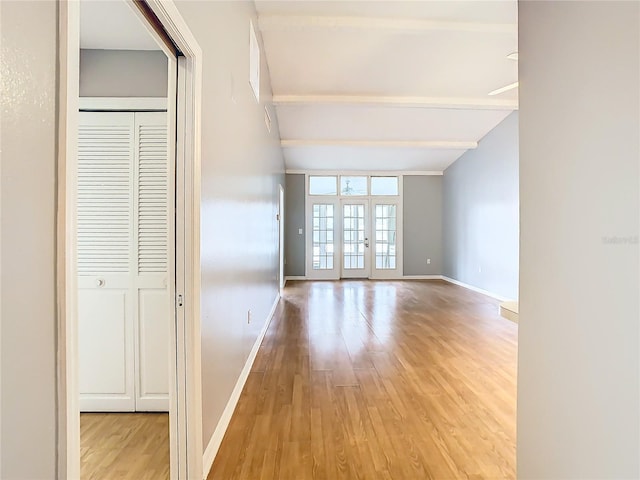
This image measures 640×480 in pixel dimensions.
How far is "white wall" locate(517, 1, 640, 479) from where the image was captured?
827mm

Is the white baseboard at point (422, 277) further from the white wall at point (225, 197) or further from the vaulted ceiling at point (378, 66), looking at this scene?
the white wall at point (225, 197)

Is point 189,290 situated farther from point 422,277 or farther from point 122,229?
point 422,277

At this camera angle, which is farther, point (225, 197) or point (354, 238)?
point (354, 238)

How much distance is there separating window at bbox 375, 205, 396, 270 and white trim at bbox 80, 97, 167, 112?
290 inches

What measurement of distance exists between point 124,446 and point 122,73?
86.0 inches

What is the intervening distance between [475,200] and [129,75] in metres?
6.72

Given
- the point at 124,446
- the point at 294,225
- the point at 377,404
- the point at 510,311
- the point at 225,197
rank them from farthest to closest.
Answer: the point at 294,225, the point at 377,404, the point at 225,197, the point at 124,446, the point at 510,311

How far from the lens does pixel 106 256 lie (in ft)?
7.13

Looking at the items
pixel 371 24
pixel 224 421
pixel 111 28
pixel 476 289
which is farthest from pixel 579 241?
pixel 476 289

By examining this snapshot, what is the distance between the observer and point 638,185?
0.80 m

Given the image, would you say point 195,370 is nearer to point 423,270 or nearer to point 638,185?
point 638,185

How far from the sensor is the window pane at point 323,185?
8859 millimetres

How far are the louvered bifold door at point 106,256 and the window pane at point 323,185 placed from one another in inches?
267

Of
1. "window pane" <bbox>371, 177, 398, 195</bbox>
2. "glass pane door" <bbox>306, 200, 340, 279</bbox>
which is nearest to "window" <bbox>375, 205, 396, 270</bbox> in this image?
"window pane" <bbox>371, 177, 398, 195</bbox>
